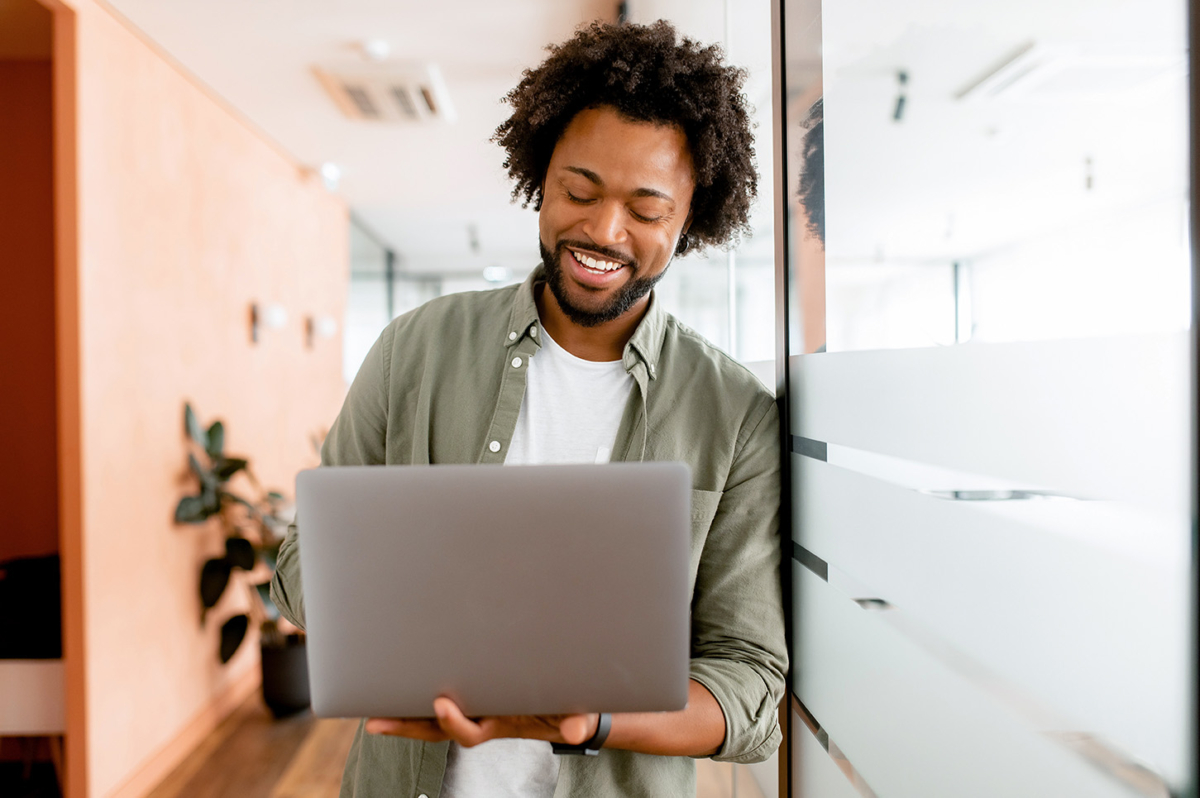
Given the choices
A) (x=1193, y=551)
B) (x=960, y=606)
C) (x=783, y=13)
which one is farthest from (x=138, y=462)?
(x=1193, y=551)

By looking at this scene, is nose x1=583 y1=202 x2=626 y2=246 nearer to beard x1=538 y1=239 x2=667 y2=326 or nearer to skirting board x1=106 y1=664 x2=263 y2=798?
beard x1=538 y1=239 x2=667 y2=326

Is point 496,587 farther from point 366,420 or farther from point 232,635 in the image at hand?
point 232,635

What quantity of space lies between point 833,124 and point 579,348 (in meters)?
0.48

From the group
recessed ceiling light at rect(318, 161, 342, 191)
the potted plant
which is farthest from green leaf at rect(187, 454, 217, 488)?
recessed ceiling light at rect(318, 161, 342, 191)

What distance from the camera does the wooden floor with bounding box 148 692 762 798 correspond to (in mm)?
2869

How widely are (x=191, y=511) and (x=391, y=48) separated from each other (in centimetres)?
202

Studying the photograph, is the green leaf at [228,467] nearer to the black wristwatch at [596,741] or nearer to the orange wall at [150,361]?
the orange wall at [150,361]

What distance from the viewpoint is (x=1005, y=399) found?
0.59 m

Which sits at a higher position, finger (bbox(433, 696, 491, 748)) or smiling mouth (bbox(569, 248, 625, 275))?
smiling mouth (bbox(569, 248, 625, 275))

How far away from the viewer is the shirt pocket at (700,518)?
107cm

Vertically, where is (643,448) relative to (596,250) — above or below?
below

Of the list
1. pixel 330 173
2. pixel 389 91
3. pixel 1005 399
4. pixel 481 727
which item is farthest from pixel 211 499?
pixel 1005 399

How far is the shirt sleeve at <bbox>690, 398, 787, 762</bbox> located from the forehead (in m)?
0.37

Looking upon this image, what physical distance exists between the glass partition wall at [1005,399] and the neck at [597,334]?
300 mm
